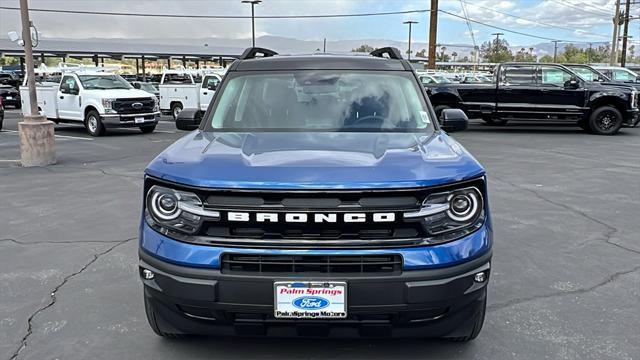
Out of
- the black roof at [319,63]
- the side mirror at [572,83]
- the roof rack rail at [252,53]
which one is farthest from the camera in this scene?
the side mirror at [572,83]

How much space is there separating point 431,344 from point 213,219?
160 centimetres

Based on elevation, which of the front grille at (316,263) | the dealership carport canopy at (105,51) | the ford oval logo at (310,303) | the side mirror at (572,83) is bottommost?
the ford oval logo at (310,303)

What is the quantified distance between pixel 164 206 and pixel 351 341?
1433 millimetres

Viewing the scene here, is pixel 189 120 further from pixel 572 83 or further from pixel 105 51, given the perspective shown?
pixel 105 51

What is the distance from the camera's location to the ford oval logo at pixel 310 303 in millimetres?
2629

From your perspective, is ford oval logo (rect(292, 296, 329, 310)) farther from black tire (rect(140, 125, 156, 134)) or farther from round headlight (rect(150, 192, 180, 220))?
black tire (rect(140, 125, 156, 134))

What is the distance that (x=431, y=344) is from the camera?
11.0 feet

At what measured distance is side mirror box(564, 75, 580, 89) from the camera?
15.8 metres

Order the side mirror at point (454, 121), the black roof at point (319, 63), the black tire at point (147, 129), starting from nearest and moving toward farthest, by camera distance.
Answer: the black roof at point (319, 63)
the side mirror at point (454, 121)
the black tire at point (147, 129)

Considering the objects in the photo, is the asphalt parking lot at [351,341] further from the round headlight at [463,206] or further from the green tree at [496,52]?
the green tree at [496,52]

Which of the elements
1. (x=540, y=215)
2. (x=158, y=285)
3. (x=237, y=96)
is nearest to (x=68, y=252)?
(x=237, y=96)

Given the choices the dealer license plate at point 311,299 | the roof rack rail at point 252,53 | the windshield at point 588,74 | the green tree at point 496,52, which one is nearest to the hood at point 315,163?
the dealer license plate at point 311,299

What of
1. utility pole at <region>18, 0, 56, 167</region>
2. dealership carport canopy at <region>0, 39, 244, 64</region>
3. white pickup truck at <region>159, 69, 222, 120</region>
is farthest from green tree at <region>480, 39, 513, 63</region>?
utility pole at <region>18, 0, 56, 167</region>

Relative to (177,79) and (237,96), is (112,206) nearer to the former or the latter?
(237,96)
